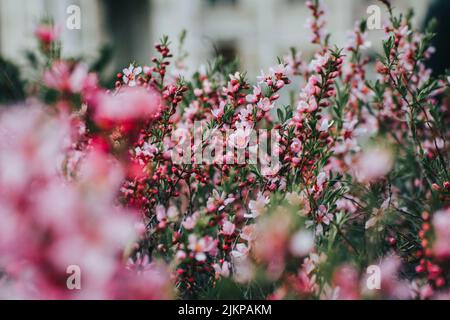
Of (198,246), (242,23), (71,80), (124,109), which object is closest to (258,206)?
(198,246)

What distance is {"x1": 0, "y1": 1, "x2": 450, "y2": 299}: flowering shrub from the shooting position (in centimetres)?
67

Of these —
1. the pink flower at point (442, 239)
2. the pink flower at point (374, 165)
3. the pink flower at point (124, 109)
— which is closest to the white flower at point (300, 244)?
the pink flower at point (442, 239)

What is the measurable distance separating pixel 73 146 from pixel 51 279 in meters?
0.70

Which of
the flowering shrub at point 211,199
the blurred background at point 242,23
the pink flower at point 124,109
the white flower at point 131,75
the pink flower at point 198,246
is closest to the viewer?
the flowering shrub at point 211,199

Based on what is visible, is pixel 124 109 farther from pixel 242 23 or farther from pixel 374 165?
pixel 242 23

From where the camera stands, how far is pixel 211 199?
968mm

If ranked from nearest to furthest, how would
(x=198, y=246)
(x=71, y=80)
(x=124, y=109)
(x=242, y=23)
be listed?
(x=198, y=246)
(x=124, y=109)
(x=71, y=80)
(x=242, y=23)

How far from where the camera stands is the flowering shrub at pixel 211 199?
668mm

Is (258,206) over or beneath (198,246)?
over

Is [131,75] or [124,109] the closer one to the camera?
[124,109]

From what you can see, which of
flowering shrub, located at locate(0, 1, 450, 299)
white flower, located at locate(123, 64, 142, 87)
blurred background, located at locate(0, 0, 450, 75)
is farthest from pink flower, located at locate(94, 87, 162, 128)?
blurred background, located at locate(0, 0, 450, 75)

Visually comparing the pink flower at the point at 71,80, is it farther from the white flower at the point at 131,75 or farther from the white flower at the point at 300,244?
the white flower at the point at 300,244

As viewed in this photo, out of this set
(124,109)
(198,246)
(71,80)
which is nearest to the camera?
(198,246)
